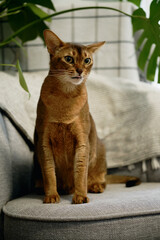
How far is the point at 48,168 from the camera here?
1054mm

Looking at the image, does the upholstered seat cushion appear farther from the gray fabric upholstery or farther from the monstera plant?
the monstera plant

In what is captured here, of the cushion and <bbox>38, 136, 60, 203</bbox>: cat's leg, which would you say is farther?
the cushion

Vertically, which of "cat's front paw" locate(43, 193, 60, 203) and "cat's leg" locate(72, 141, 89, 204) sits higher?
"cat's leg" locate(72, 141, 89, 204)

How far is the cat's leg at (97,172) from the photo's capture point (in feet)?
4.07

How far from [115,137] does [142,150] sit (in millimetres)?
180

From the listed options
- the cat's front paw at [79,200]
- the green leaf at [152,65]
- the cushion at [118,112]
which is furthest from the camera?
the cushion at [118,112]

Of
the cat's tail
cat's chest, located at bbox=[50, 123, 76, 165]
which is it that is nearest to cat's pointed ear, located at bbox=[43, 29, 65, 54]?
cat's chest, located at bbox=[50, 123, 76, 165]

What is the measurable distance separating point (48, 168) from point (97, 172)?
0.33 metres

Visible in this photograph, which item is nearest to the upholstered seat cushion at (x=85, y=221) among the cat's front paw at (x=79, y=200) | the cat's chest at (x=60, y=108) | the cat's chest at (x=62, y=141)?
the cat's front paw at (x=79, y=200)

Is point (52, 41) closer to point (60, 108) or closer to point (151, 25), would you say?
point (60, 108)

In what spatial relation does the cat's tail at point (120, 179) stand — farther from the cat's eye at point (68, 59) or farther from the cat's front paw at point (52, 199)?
the cat's eye at point (68, 59)

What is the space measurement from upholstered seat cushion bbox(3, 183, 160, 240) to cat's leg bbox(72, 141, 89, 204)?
0.09m

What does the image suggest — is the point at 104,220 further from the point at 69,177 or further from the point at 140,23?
the point at 140,23

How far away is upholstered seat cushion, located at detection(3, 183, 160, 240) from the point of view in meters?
0.85
